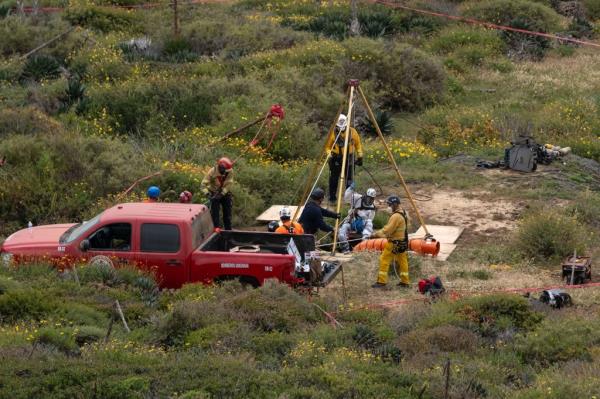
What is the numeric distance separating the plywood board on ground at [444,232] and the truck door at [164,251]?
202 inches

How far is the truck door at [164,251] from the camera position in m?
15.9

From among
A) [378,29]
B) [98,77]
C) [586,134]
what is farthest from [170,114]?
[378,29]

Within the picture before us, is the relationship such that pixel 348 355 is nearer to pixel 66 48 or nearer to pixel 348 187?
pixel 348 187

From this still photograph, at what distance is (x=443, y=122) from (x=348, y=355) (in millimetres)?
15926

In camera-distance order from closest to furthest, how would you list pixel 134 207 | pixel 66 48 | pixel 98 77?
pixel 134 207 < pixel 98 77 < pixel 66 48

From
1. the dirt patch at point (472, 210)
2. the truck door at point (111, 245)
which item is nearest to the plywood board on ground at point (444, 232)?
the dirt patch at point (472, 210)

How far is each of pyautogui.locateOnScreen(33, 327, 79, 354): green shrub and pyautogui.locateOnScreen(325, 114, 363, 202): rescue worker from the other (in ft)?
24.9

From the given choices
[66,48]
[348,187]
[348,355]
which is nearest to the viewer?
[348,355]

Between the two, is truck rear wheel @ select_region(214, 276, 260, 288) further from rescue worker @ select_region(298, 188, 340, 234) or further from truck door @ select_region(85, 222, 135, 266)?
rescue worker @ select_region(298, 188, 340, 234)

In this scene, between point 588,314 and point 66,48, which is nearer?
point 588,314

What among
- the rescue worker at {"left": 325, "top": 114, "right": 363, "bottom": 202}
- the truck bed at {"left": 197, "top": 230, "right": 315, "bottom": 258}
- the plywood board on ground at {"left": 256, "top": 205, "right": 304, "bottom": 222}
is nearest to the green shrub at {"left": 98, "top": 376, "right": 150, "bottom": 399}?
the truck bed at {"left": 197, "top": 230, "right": 315, "bottom": 258}

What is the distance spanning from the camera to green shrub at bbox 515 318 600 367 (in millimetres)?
13102

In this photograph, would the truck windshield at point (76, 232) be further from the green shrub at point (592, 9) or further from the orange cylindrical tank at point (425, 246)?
the green shrub at point (592, 9)

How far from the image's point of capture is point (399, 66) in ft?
104
